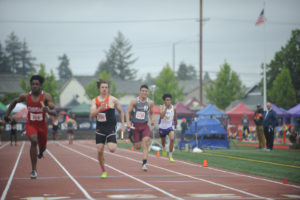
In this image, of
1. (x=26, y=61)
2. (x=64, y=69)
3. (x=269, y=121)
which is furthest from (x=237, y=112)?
(x=64, y=69)

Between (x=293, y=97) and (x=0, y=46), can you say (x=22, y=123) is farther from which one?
(x=0, y=46)

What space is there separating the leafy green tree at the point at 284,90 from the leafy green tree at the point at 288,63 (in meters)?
4.26

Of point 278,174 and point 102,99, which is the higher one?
point 102,99

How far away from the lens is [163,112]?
14172mm

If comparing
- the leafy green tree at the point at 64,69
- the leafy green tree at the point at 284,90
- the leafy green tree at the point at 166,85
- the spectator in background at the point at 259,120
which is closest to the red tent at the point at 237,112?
the leafy green tree at the point at 284,90

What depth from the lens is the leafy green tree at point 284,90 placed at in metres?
60.7

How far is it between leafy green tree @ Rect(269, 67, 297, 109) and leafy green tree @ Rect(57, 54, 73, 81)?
9853cm

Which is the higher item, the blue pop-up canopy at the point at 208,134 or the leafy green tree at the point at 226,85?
the leafy green tree at the point at 226,85

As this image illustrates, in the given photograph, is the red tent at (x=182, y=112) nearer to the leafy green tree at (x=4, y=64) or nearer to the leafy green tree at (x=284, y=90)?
the leafy green tree at (x=284, y=90)

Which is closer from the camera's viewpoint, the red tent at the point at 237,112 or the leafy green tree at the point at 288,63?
the red tent at the point at 237,112

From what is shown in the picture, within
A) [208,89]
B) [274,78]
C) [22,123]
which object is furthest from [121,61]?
[22,123]

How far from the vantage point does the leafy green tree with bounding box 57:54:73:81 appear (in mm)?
149875

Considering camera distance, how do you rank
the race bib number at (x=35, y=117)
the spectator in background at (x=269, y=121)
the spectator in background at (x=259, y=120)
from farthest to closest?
the spectator in background at (x=259, y=120)
the spectator in background at (x=269, y=121)
the race bib number at (x=35, y=117)

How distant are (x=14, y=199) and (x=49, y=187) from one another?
4.78ft
